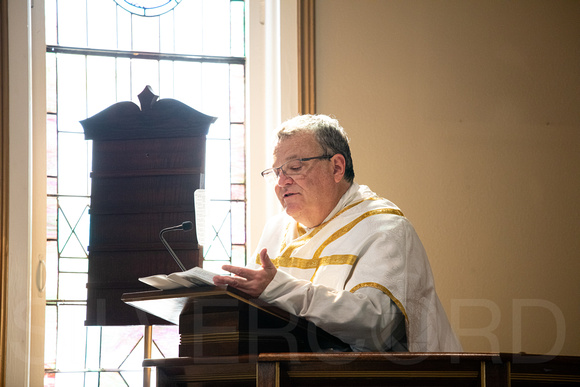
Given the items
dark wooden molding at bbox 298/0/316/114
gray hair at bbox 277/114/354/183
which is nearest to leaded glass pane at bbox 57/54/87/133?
dark wooden molding at bbox 298/0/316/114

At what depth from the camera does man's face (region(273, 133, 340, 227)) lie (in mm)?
3180

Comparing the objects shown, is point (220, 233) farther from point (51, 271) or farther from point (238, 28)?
point (238, 28)

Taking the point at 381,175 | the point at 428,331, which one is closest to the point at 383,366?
the point at 428,331

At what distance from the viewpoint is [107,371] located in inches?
178

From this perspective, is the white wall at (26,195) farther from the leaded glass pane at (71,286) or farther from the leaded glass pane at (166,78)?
the leaded glass pane at (166,78)

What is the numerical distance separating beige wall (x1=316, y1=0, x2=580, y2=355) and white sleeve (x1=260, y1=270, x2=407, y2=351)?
2153 millimetres

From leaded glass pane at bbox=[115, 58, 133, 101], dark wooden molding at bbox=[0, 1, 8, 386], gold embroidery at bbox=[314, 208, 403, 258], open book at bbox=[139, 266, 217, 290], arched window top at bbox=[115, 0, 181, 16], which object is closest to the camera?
open book at bbox=[139, 266, 217, 290]

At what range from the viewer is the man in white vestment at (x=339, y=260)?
242 cm

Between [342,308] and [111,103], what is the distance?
297 centimetres

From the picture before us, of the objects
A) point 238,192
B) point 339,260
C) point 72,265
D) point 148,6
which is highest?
point 148,6

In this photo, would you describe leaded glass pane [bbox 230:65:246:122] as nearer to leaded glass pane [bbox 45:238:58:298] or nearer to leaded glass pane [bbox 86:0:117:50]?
leaded glass pane [bbox 86:0:117:50]

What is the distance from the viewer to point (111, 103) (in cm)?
488

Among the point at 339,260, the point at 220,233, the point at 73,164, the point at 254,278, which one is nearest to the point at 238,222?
the point at 220,233

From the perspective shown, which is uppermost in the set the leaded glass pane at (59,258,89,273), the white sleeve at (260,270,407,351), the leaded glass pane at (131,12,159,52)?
the leaded glass pane at (131,12,159,52)
